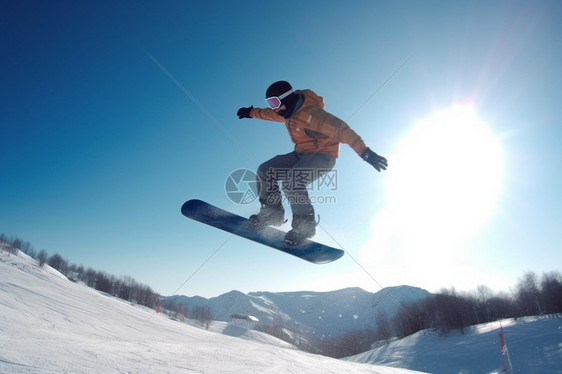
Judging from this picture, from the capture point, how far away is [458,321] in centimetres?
6794

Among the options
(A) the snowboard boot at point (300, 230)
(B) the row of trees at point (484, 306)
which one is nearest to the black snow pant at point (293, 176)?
(A) the snowboard boot at point (300, 230)

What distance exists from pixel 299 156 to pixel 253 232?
1.75 metres

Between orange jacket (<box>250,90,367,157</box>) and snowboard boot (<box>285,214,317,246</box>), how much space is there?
1.21 meters

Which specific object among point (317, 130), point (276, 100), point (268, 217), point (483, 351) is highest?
point (276, 100)

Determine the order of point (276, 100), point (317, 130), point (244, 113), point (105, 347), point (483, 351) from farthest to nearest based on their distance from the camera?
1. point (483, 351)
2. point (244, 113)
3. point (276, 100)
4. point (317, 130)
5. point (105, 347)

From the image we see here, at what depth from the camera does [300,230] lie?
479 cm

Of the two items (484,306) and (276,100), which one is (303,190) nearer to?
(276,100)

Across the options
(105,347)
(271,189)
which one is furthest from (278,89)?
(105,347)

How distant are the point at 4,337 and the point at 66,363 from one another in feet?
2.86

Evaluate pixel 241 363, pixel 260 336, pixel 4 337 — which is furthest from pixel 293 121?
pixel 260 336

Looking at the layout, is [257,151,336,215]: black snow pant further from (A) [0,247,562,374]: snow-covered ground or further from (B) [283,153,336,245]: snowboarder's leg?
(A) [0,247,562,374]: snow-covered ground

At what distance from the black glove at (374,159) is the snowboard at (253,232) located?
1.84 meters

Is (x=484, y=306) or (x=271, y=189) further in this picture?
(x=484, y=306)

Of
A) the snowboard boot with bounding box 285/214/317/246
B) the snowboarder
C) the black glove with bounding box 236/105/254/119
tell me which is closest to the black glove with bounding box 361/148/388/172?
the snowboarder
